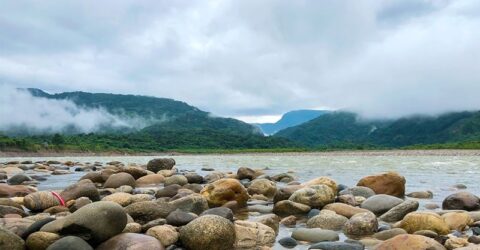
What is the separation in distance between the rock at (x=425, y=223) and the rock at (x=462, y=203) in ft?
11.0

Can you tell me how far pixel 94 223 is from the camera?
7371 mm

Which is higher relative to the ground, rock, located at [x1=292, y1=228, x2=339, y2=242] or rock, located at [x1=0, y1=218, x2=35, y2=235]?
rock, located at [x1=0, y1=218, x2=35, y2=235]

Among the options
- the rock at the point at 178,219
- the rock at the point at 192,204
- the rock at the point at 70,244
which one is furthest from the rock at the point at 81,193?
the rock at the point at 70,244

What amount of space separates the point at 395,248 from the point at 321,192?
5270 millimetres

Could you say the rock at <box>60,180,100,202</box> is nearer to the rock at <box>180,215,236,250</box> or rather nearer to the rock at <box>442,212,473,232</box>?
the rock at <box>180,215,236,250</box>

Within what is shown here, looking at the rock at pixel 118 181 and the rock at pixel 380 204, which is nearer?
the rock at pixel 380 204

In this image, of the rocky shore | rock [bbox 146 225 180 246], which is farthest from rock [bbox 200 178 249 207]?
rock [bbox 146 225 180 246]

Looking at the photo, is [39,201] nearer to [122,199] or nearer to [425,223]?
[122,199]

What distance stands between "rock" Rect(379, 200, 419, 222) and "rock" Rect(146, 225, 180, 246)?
5.07 metres

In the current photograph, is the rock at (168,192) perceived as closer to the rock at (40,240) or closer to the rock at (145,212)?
the rock at (145,212)

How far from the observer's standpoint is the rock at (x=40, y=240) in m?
7.25

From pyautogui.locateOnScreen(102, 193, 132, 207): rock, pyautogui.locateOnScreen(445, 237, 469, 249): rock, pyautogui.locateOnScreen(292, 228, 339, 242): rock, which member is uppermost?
pyautogui.locateOnScreen(102, 193, 132, 207): rock

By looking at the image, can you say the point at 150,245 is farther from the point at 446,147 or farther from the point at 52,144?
the point at 52,144

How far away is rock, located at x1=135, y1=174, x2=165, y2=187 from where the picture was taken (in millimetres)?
19641
